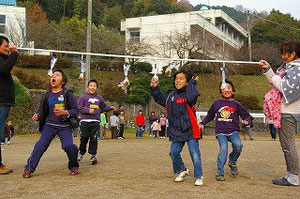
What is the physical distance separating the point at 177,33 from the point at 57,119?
3512 cm

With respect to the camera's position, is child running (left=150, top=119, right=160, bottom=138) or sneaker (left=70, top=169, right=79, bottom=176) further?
child running (left=150, top=119, right=160, bottom=138)

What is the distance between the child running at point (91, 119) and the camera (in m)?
7.54

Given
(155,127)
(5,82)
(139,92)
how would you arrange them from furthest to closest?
(139,92) → (155,127) → (5,82)

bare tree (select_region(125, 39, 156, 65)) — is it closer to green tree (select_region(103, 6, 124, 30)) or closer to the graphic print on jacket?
green tree (select_region(103, 6, 124, 30))

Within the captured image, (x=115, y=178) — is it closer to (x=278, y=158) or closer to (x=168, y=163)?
(x=168, y=163)

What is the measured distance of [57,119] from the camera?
6.03 m

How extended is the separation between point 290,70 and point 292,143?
3.78 feet

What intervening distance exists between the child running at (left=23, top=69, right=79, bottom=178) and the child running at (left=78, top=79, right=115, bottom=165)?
111cm

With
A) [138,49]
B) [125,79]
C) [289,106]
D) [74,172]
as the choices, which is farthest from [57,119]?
[138,49]

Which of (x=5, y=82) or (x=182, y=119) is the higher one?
(x=5, y=82)

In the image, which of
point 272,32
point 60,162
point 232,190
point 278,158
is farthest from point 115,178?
point 272,32

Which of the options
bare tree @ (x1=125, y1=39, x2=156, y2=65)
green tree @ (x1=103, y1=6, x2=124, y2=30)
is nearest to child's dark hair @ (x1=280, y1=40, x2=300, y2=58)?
bare tree @ (x1=125, y1=39, x2=156, y2=65)

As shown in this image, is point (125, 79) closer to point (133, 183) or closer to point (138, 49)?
point (133, 183)

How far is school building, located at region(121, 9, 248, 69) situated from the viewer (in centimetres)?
3925
